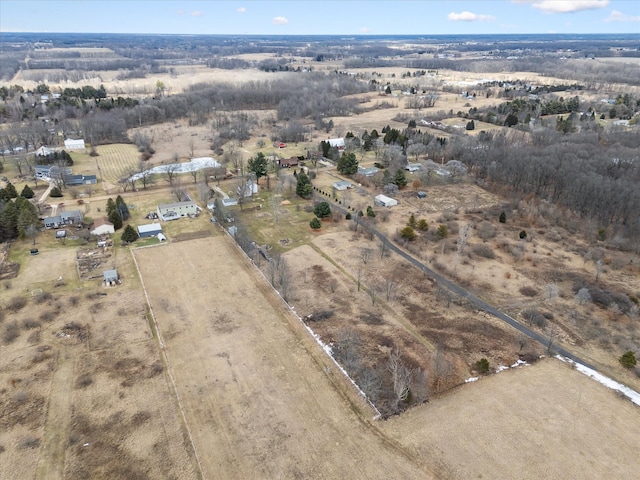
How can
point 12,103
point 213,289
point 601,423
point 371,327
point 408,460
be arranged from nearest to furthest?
point 408,460 → point 601,423 → point 371,327 → point 213,289 → point 12,103

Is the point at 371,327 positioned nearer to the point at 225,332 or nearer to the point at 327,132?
the point at 225,332

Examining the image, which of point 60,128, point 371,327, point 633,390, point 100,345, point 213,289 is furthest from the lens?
point 60,128

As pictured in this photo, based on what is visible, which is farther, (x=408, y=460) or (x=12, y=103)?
(x=12, y=103)

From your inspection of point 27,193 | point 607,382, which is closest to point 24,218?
point 27,193

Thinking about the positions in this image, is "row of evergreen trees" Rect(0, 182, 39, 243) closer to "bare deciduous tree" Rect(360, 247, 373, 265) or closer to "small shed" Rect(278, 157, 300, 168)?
"bare deciduous tree" Rect(360, 247, 373, 265)

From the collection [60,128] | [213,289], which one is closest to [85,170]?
[60,128]

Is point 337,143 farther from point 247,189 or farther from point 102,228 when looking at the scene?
point 102,228
